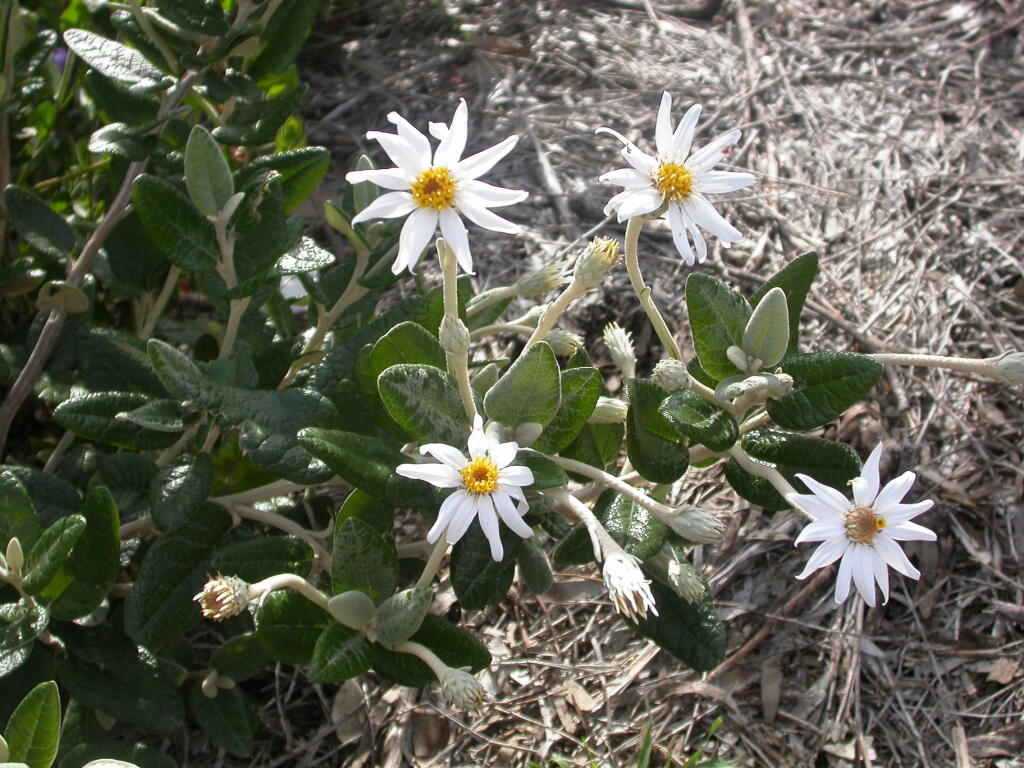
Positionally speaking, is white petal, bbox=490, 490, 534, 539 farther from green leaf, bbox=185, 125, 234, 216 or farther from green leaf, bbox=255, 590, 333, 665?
green leaf, bbox=185, 125, 234, 216

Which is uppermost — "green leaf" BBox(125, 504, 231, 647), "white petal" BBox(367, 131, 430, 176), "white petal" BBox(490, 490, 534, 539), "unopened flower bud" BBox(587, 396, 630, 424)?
"white petal" BBox(367, 131, 430, 176)

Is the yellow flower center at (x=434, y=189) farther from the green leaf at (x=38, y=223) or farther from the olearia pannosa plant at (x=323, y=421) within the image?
the green leaf at (x=38, y=223)

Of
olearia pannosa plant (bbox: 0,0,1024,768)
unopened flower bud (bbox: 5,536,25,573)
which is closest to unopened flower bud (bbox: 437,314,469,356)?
olearia pannosa plant (bbox: 0,0,1024,768)

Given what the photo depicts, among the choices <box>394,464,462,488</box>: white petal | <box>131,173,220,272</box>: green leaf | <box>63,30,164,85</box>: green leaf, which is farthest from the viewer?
<box>63,30,164,85</box>: green leaf

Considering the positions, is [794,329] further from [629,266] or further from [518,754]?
[518,754]

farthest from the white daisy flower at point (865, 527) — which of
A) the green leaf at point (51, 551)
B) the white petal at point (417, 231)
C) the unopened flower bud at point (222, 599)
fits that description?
the green leaf at point (51, 551)

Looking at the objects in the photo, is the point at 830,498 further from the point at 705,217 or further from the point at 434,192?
the point at 434,192

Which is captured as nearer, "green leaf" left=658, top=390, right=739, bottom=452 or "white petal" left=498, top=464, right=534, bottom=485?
"white petal" left=498, top=464, right=534, bottom=485

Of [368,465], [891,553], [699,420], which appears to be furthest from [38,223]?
[891,553]

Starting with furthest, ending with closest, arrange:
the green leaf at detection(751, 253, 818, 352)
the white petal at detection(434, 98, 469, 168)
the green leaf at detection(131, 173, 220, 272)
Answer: the green leaf at detection(131, 173, 220, 272)
the green leaf at detection(751, 253, 818, 352)
the white petal at detection(434, 98, 469, 168)
